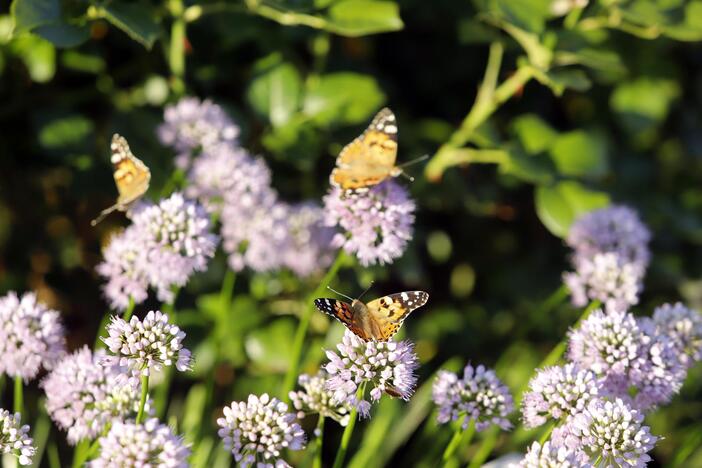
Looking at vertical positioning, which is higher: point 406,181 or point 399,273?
point 406,181

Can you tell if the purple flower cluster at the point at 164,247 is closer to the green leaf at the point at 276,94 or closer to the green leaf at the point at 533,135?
the green leaf at the point at 276,94

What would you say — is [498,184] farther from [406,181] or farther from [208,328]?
[208,328]

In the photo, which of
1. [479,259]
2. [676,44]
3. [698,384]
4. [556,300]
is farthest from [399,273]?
[676,44]

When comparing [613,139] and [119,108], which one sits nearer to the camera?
[119,108]

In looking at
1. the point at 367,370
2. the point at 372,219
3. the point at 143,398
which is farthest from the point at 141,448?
the point at 372,219

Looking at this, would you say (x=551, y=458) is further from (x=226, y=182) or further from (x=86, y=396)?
(x=226, y=182)

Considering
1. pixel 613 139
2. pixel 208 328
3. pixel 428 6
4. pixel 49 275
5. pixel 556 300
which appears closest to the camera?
pixel 556 300
